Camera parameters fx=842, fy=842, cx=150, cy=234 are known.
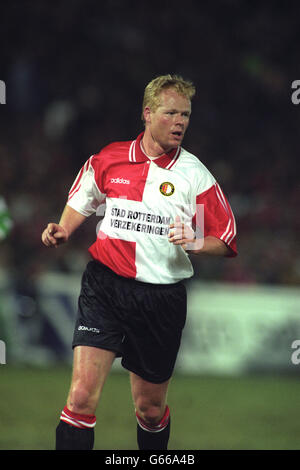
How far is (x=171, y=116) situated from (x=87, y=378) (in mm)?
1539

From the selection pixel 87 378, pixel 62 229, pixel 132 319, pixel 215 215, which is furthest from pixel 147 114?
pixel 87 378

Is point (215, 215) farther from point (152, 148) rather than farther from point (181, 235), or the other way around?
point (152, 148)

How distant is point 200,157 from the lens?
1426cm

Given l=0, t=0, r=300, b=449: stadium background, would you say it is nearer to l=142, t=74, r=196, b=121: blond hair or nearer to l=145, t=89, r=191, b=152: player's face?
l=145, t=89, r=191, b=152: player's face

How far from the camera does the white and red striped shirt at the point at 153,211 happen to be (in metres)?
4.84

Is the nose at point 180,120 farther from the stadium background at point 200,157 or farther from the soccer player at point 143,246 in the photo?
the stadium background at point 200,157

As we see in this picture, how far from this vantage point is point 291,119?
1493cm

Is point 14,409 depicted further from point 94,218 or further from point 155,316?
point 94,218

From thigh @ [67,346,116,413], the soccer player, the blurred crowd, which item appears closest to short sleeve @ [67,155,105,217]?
the soccer player

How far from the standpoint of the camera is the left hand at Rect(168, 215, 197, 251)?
450cm
